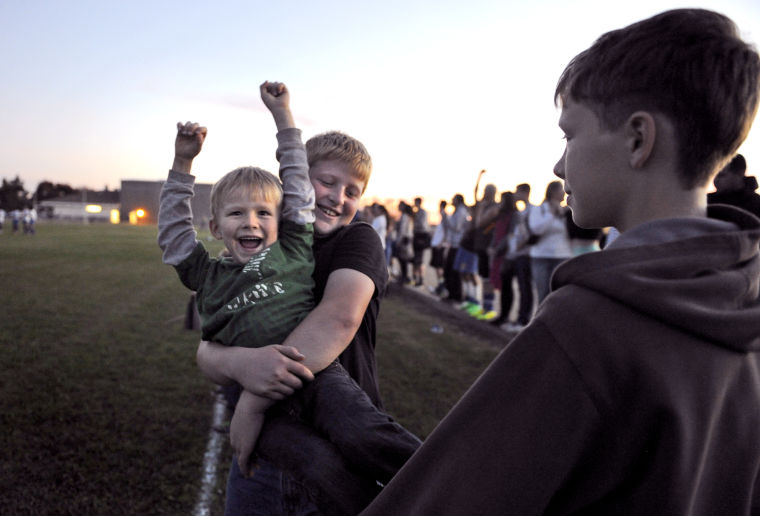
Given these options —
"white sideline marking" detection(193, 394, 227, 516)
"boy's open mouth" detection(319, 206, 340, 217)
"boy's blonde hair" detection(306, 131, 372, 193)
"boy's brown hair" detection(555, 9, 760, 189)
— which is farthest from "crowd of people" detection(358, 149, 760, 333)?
"white sideline marking" detection(193, 394, 227, 516)

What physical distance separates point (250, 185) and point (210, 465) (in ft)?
9.02

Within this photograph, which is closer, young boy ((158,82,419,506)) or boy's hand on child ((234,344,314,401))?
boy's hand on child ((234,344,314,401))

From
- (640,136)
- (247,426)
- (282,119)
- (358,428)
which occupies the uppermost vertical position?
(282,119)

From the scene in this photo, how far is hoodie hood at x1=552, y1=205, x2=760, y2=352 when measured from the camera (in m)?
0.67

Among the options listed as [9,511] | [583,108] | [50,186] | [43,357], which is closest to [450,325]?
[43,357]

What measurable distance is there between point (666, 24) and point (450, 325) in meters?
8.56

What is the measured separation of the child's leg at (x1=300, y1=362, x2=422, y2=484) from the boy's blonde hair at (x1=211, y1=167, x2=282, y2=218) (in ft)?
2.21

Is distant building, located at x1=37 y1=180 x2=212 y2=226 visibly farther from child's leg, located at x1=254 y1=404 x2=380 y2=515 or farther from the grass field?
child's leg, located at x1=254 y1=404 x2=380 y2=515

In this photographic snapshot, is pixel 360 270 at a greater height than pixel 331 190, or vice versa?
pixel 331 190

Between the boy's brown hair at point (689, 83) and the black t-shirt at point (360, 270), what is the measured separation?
0.82 metres

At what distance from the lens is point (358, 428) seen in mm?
1093

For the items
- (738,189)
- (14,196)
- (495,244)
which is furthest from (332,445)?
(14,196)

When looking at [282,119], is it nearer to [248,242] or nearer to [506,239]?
[248,242]

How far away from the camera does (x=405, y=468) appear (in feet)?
2.41
